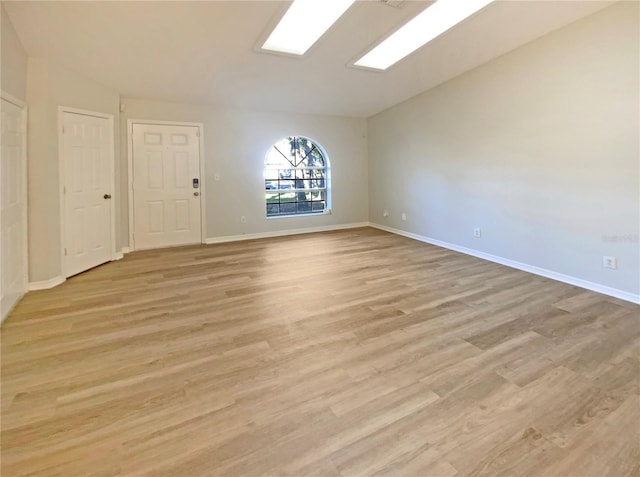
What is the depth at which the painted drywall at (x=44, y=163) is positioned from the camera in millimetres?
3318

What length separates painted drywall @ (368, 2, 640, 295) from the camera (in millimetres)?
3000

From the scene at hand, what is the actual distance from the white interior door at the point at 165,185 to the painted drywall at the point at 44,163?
141cm

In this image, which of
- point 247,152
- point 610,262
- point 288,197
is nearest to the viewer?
point 610,262

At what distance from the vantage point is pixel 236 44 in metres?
3.58

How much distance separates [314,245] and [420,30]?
323 cm

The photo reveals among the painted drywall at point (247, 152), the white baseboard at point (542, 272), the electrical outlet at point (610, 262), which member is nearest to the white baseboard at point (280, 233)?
the painted drywall at point (247, 152)

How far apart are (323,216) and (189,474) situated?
556 cm

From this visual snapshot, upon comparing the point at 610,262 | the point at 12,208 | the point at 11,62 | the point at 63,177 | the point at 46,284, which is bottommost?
the point at 46,284

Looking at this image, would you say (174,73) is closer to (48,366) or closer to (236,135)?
(236,135)

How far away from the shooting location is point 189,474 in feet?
4.20

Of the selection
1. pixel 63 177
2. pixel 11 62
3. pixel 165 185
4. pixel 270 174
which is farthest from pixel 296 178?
pixel 11 62

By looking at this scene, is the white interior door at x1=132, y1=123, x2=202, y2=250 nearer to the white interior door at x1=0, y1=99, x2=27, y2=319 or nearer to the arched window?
the arched window

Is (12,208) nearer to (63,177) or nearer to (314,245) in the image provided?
(63,177)

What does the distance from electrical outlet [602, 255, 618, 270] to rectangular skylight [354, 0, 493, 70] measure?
2.73 m
